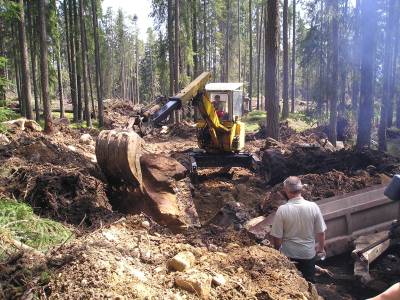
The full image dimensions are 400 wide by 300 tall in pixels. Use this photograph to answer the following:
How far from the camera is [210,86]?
1390 cm

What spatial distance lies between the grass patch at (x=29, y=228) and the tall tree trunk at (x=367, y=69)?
40.9 feet

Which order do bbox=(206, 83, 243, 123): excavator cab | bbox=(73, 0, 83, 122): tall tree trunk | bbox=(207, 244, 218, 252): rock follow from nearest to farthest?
bbox=(207, 244, 218, 252): rock, bbox=(206, 83, 243, 123): excavator cab, bbox=(73, 0, 83, 122): tall tree trunk

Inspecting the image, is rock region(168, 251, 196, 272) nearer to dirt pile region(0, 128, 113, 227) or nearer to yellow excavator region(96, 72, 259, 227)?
dirt pile region(0, 128, 113, 227)

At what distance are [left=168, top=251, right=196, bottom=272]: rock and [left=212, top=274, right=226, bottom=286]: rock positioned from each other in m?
0.35

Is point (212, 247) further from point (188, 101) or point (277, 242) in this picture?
point (188, 101)

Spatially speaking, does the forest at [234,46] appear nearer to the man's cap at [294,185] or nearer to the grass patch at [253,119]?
the grass patch at [253,119]

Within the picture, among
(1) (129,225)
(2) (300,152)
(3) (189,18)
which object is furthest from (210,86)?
(3) (189,18)

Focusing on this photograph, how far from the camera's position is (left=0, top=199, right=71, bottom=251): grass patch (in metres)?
5.27

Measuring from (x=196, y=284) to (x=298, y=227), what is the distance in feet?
5.40

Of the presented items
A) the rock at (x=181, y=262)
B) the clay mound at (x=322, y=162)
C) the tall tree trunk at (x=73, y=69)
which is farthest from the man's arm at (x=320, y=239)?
the tall tree trunk at (x=73, y=69)

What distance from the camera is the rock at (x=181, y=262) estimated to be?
4.62 m

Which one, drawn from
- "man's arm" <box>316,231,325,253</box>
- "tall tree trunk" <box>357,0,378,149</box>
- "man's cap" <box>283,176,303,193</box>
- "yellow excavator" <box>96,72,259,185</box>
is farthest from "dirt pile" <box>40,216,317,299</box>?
"tall tree trunk" <box>357,0,378,149</box>

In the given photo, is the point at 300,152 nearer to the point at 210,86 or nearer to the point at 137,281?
the point at 210,86

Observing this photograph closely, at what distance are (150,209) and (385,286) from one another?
4048 millimetres
